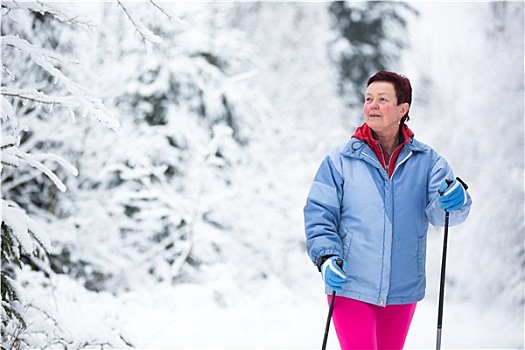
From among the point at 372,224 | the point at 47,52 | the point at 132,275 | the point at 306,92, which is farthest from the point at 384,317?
the point at 306,92

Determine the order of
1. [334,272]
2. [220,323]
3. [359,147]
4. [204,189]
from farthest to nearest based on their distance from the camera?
[204,189]
[220,323]
[359,147]
[334,272]

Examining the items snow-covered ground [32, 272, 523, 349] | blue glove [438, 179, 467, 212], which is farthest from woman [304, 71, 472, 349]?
snow-covered ground [32, 272, 523, 349]

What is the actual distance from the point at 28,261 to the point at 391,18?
412 inches

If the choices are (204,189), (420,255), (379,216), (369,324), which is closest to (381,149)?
(379,216)

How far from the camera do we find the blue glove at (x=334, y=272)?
7.22 ft

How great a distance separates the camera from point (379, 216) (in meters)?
2.37

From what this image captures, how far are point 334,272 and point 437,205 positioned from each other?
0.58m

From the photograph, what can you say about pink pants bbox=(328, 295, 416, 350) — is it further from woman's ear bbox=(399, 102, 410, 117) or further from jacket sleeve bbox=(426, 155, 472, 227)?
woman's ear bbox=(399, 102, 410, 117)

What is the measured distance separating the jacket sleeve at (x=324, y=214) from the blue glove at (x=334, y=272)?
0.19 feet

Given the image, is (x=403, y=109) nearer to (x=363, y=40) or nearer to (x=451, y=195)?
(x=451, y=195)

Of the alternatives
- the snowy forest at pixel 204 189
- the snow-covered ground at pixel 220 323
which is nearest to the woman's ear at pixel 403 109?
the snow-covered ground at pixel 220 323

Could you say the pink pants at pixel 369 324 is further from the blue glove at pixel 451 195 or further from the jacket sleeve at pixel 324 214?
the blue glove at pixel 451 195

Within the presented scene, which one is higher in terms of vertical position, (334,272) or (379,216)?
(379,216)

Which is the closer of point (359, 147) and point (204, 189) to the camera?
point (359, 147)
